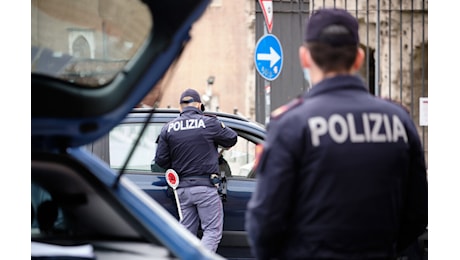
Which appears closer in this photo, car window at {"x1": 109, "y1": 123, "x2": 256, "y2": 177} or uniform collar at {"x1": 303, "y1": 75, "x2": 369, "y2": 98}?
uniform collar at {"x1": 303, "y1": 75, "x2": 369, "y2": 98}

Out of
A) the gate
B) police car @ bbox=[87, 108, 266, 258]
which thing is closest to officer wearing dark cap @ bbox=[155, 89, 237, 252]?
police car @ bbox=[87, 108, 266, 258]

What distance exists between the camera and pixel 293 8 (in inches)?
567

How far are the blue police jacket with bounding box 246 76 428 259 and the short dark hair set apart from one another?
2.0 inches

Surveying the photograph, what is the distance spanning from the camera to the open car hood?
2.76 metres

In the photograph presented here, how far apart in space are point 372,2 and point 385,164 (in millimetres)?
13079

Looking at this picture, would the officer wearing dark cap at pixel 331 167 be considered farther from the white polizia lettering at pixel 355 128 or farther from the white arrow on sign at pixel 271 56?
the white arrow on sign at pixel 271 56

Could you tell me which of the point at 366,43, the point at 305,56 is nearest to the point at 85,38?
the point at 305,56

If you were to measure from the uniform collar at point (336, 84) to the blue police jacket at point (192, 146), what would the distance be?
4.03m

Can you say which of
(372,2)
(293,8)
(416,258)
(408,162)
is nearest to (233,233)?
(416,258)

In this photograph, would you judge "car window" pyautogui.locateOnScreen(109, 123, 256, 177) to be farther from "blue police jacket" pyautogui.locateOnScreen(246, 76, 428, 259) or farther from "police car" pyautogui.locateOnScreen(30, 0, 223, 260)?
"blue police jacket" pyautogui.locateOnScreen(246, 76, 428, 259)

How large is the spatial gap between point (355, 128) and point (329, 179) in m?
0.20

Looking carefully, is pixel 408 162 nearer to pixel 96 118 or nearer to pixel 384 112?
pixel 384 112

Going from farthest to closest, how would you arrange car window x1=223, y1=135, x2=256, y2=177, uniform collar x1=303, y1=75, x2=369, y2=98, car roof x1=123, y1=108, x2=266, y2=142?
car window x1=223, y1=135, x2=256, y2=177 < car roof x1=123, y1=108, x2=266, y2=142 < uniform collar x1=303, y1=75, x2=369, y2=98

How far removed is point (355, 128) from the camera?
284cm
